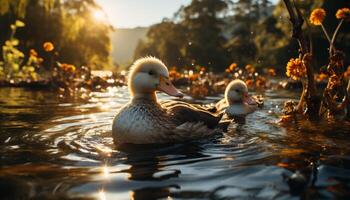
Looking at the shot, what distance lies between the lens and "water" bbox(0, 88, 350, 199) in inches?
161

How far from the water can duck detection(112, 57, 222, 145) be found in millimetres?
234

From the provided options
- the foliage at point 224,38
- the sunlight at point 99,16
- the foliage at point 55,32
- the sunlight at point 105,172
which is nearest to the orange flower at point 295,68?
the sunlight at point 105,172

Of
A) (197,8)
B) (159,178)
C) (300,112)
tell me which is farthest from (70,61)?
(159,178)

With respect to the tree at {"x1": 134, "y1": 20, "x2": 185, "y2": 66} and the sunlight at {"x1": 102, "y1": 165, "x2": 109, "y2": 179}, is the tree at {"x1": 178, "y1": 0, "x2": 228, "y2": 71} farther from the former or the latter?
the sunlight at {"x1": 102, "y1": 165, "x2": 109, "y2": 179}

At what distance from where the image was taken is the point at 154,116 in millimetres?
6586

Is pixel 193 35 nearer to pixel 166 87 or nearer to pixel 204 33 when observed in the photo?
pixel 204 33

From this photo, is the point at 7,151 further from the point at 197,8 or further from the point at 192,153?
the point at 197,8

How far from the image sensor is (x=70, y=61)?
40.0 metres

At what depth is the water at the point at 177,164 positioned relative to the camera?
161 inches

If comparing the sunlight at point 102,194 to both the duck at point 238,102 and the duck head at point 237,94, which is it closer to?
the duck at point 238,102

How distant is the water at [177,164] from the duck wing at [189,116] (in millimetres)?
382

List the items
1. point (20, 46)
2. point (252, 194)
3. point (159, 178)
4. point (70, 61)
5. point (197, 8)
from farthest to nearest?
point (197, 8) < point (70, 61) < point (20, 46) < point (159, 178) < point (252, 194)

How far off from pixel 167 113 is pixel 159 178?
252cm

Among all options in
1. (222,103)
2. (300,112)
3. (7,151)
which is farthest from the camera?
(222,103)
